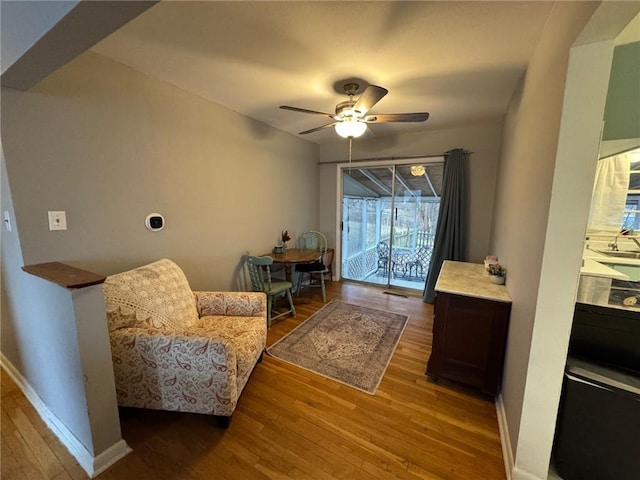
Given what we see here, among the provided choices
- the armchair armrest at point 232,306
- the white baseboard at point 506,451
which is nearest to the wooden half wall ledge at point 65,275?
the armchair armrest at point 232,306

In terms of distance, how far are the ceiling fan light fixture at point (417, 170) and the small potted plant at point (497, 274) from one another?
6.84 ft

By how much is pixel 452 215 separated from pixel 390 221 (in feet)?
3.08

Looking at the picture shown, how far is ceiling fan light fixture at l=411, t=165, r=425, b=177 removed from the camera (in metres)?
3.83

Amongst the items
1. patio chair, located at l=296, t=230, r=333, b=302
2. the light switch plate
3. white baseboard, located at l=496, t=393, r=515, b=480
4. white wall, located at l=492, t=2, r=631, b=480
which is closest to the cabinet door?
white baseboard, located at l=496, t=393, r=515, b=480

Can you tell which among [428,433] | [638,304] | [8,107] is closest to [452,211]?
[638,304]

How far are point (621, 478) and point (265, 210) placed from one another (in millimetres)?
3397

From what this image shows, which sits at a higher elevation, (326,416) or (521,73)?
(521,73)

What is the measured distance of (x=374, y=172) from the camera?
13.8ft

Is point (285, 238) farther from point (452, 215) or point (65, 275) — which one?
point (65, 275)

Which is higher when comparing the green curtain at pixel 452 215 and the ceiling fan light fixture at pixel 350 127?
the ceiling fan light fixture at pixel 350 127

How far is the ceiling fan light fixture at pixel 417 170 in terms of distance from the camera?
3825 millimetres

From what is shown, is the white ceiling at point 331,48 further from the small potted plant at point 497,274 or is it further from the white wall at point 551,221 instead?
the small potted plant at point 497,274

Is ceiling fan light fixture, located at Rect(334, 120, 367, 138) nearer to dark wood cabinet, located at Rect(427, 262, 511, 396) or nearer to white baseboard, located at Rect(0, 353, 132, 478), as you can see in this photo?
dark wood cabinet, located at Rect(427, 262, 511, 396)

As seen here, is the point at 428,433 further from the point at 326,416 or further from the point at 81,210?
the point at 81,210
